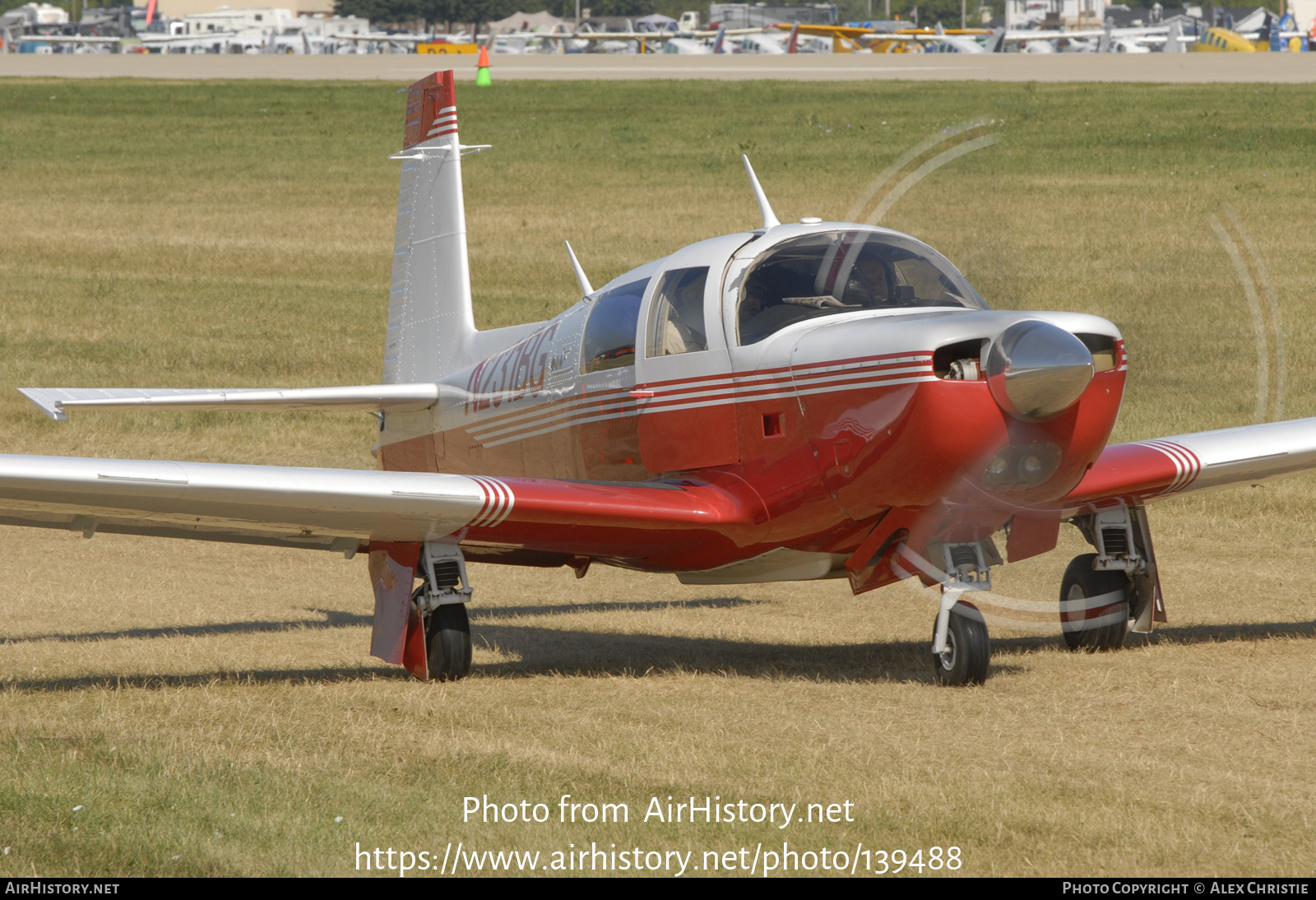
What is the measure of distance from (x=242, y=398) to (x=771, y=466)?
4.21 meters

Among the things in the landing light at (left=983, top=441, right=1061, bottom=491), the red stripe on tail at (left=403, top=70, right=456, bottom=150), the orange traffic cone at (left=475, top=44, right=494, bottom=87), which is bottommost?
the landing light at (left=983, top=441, right=1061, bottom=491)

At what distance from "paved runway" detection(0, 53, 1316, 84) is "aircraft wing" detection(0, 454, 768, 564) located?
4569 centimetres

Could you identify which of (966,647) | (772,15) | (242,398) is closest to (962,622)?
(966,647)

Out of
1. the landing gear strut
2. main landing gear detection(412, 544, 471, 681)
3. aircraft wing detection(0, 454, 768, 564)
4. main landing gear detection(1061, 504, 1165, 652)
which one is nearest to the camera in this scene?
aircraft wing detection(0, 454, 768, 564)

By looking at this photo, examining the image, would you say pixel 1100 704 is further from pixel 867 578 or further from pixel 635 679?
pixel 635 679

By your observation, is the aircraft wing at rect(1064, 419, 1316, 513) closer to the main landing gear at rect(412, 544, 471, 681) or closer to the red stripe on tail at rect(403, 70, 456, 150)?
the main landing gear at rect(412, 544, 471, 681)

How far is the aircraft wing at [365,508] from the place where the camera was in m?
7.76

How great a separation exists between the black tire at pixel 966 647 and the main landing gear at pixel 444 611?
9.06ft

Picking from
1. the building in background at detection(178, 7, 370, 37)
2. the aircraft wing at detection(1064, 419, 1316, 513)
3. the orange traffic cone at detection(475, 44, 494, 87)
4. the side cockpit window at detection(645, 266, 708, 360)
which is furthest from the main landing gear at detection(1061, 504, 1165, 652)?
the building in background at detection(178, 7, 370, 37)

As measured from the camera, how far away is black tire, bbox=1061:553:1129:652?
9523 mm

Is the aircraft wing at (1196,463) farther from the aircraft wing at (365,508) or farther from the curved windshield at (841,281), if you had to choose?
the aircraft wing at (365,508)

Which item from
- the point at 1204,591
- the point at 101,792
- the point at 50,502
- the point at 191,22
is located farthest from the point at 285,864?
the point at 191,22

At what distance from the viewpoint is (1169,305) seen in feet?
28.2

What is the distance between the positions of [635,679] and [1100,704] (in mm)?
2623
